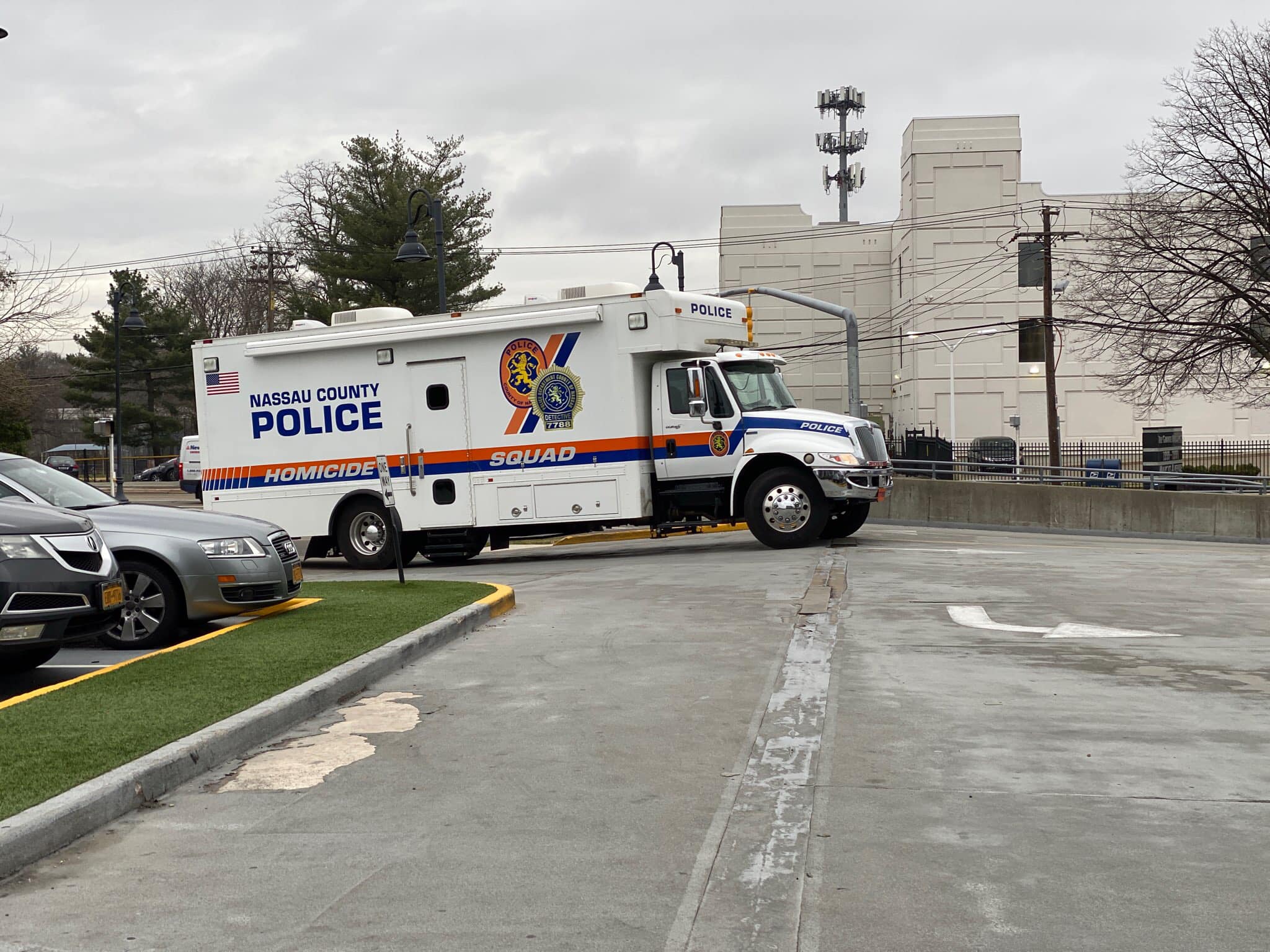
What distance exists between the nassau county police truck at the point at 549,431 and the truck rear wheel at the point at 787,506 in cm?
2

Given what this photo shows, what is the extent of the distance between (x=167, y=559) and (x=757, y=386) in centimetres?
1005

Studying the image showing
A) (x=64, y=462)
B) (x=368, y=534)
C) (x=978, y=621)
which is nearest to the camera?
(x=978, y=621)

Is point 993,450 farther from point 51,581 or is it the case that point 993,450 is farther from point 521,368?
point 51,581

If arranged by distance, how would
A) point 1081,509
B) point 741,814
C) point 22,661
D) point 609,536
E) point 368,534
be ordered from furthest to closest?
point 1081,509 < point 609,536 < point 368,534 < point 22,661 < point 741,814

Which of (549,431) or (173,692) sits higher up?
(549,431)

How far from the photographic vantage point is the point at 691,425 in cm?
1838

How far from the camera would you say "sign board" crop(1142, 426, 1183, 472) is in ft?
133

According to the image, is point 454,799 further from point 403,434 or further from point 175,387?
point 175,387

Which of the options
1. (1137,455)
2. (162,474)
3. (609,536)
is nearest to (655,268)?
(609,536)

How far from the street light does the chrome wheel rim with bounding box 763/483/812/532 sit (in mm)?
41505

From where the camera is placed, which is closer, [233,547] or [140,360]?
[233,547]

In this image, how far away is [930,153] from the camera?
60.3 meters

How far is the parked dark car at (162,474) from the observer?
2800 inches

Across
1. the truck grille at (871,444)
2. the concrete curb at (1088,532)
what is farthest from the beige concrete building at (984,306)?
the truck grille at (871,444)
